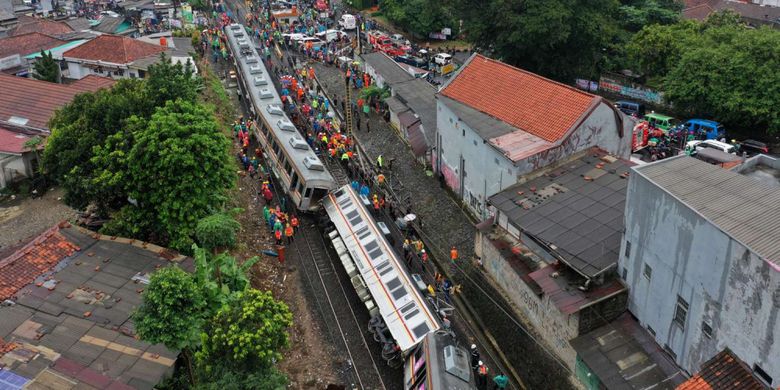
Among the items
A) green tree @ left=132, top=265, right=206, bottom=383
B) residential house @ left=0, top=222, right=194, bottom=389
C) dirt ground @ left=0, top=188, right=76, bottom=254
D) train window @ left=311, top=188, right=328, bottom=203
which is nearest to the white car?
train window @ left=311, top=188, right=328, bottom=203

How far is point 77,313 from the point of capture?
23.3 meters

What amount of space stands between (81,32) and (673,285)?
2517 inches

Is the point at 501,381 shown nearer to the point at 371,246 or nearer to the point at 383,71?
the point at 371,246

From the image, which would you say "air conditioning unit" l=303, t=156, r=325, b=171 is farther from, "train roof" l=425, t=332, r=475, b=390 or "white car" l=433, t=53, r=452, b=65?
"white car" l=433, t=53, r=452, b=65

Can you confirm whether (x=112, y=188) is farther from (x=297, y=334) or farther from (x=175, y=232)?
(x=297, y=334)

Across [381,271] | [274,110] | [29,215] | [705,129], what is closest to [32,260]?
[29,215]

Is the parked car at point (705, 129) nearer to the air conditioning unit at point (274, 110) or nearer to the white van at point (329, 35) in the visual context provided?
the air conditioning unit at point (274, 110)

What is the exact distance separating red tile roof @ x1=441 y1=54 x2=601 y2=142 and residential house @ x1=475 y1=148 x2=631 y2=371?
2053 mm

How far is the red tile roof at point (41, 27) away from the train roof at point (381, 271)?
4682cm

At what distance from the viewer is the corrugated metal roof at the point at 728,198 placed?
17.1 metres

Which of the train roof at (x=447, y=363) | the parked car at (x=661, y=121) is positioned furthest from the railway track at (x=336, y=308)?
the parked car at (x=661, y=121)

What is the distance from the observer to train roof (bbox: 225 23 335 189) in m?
34.1

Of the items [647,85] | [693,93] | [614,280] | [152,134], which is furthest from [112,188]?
[647,85]

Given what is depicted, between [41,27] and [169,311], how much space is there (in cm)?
5927
